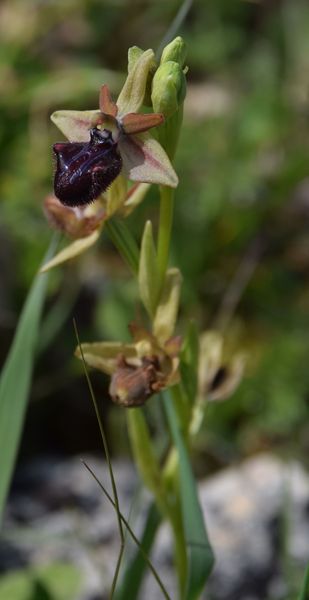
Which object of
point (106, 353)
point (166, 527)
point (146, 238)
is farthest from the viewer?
point (166, 527)

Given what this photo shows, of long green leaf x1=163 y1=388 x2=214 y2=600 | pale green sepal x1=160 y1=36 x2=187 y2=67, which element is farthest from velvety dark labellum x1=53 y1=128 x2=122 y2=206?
long green leaf x1=163 y1=388 x2=214 y2=600

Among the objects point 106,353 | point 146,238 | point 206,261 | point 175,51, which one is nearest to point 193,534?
point 106,353

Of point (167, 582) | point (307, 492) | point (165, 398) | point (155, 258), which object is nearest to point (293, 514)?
point (307, 492)

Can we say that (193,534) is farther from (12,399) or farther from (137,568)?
(12,399)

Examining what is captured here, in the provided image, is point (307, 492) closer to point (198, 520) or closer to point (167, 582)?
point (167, 582)

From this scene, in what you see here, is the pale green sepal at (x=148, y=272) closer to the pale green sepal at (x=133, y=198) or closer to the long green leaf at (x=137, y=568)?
the pale green sepal at (x=133, y=198)

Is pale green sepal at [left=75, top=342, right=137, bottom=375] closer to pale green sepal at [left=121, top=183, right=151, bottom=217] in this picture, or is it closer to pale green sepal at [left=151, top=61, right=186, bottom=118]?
pale green sepal at [left=121, top=183, right=151, bottom=217]

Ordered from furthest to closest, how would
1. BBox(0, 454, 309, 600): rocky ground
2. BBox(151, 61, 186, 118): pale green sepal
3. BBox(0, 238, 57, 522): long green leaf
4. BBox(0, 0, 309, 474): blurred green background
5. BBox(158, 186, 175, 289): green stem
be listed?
BBox(0, 0, 309, 474): blurred green background, BBox(0, 454, 309, 600): rocky ground, BBox(0, 238, 57, 522): long green leaf, BBox(158, 186, 175, 289): green stem, BBox(151, 61, 186, 118): pale green sepal
